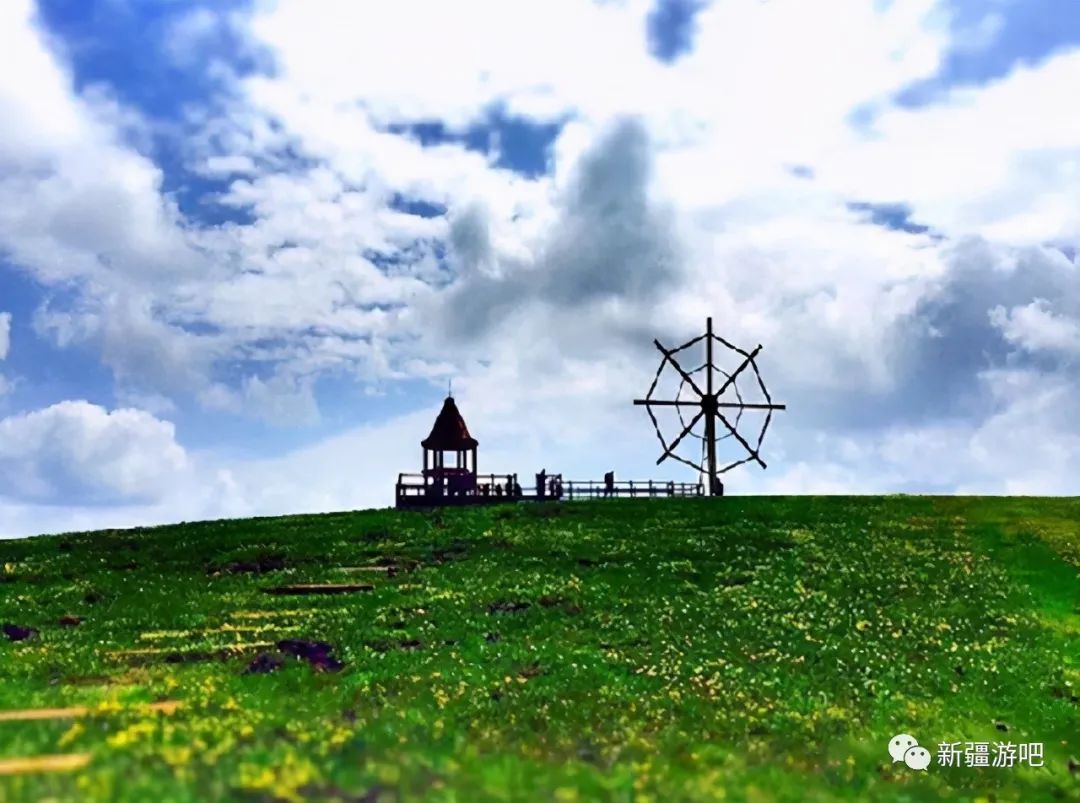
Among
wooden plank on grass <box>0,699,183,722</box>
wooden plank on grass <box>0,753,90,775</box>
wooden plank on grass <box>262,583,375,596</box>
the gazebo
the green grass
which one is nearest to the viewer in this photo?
wooden plank on grass <box>0,753,90,775</box>

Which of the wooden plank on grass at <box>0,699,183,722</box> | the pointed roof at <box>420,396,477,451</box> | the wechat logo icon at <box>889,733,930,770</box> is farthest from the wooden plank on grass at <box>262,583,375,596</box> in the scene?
the pointed roof at <box>420,396,477,451</box>

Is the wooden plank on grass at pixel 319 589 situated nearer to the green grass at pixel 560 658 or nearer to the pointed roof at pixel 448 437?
the green grass at pixel 560 658

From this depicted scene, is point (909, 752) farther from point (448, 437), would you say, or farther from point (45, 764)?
point (448, 437)

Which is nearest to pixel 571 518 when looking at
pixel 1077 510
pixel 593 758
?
pixel 1077 510

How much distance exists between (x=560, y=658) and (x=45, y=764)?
52.2ft

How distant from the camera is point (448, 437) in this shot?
75.1 meters

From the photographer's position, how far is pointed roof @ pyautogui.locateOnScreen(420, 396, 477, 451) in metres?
74.8

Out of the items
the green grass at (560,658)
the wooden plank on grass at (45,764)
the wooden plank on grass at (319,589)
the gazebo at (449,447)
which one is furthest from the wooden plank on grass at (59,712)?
the gazebo at (449,447)

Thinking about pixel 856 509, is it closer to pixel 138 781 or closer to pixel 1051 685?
pixel 1051 685

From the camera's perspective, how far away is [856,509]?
56312 mm

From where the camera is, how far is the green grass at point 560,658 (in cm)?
1488

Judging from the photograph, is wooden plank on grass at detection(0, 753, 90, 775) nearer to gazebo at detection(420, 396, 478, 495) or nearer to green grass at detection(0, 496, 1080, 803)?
green grass at detection(0, 496, 1080, 803)

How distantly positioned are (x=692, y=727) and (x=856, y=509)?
118 feet

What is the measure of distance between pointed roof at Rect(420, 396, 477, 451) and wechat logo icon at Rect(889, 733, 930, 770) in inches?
2110
